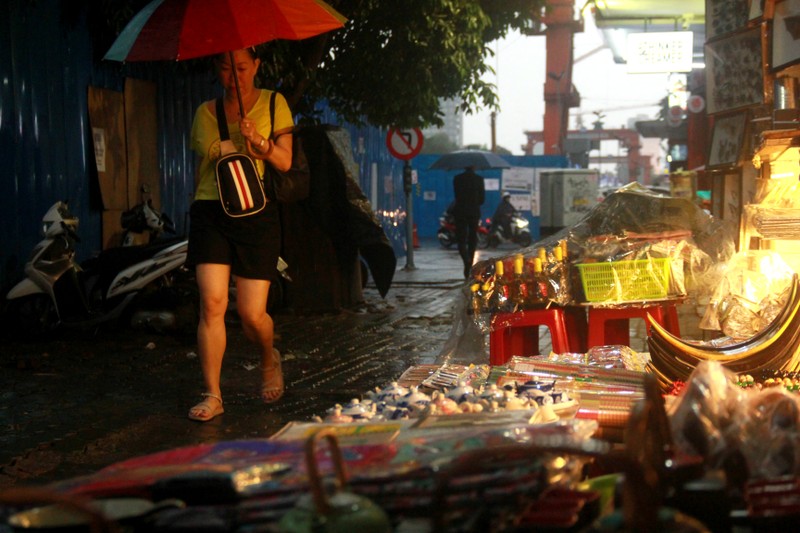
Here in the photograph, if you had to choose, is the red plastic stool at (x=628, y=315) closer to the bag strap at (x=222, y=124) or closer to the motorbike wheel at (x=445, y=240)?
the bag strap at (x=222, y=124)

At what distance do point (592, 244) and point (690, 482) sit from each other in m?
4.39

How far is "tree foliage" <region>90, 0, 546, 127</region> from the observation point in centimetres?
1157

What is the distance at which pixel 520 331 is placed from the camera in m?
6.73

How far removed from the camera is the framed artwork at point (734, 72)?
6.59 m

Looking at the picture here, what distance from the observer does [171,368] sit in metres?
8.12

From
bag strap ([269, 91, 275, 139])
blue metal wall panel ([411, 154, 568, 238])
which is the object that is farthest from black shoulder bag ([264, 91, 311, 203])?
blue metal wall panel ([411, 154, 568, 238])

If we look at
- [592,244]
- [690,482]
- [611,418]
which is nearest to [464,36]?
[592,244]

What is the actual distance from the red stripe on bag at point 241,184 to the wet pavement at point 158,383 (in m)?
1.32

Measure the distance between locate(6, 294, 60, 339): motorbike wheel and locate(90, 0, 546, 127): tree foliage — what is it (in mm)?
3251

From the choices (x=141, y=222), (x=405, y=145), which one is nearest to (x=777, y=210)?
(x=141, y=222)

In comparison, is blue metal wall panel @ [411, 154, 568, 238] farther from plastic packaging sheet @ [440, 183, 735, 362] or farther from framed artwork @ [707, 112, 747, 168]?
plastic packaging sheet @ [440, 183, 735, 362]

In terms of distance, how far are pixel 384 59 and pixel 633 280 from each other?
7047 millimetres

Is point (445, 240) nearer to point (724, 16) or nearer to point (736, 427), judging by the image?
point (724, 16)

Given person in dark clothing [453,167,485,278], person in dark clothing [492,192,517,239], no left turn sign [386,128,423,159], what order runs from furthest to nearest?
person in dark clothing [492,192,517,239] < no left turn sign [386,128,423,159] < person in dark clothing [453,167,485,278]
